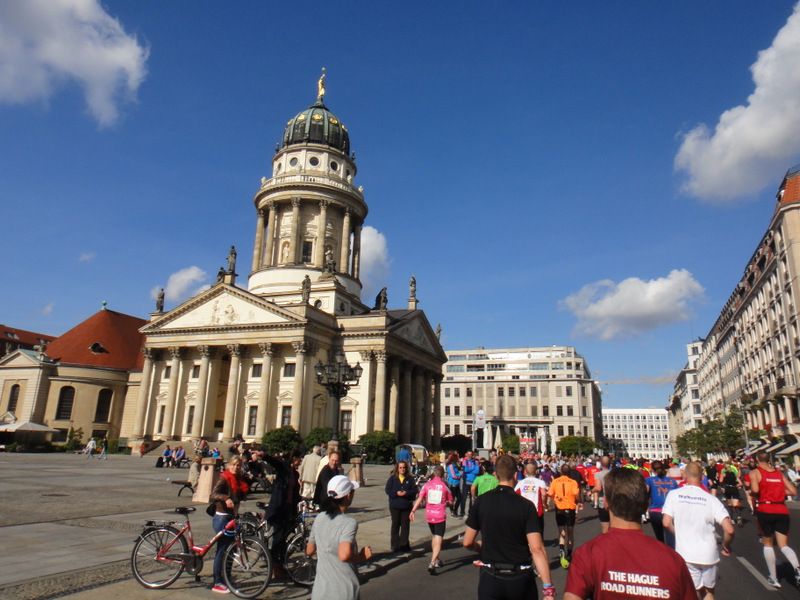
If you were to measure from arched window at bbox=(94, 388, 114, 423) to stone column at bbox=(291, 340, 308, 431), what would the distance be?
80.1 ft

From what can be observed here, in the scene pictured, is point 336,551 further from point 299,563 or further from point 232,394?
point 232,394

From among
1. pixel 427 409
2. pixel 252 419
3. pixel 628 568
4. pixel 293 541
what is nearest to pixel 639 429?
pixel 427 409

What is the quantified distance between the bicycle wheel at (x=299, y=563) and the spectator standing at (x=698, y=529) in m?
5.06

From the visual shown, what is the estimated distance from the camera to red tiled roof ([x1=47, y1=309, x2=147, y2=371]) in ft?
193

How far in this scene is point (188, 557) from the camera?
8.26 meters

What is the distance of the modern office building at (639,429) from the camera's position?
179 metres

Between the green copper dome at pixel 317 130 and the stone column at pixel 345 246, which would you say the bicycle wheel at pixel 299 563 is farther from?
the green copper dome at pixel 317 130

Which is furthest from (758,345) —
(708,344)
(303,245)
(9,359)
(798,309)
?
(9,359)

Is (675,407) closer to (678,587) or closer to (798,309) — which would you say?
(798,309)

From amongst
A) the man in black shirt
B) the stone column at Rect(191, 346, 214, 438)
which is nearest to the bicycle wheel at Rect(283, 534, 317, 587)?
the man in black shirt

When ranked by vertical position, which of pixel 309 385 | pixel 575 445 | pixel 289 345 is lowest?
pixel 575 445

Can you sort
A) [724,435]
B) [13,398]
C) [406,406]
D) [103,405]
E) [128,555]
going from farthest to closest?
[103,405]
[13,398]
[406,406]
[724,435]
[128,555]

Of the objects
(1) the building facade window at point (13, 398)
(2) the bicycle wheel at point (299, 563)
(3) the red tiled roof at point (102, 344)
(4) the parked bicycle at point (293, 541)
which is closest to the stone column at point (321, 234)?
(3) the red tiled roof at point (102, 344)

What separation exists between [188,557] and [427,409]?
51.4 m
